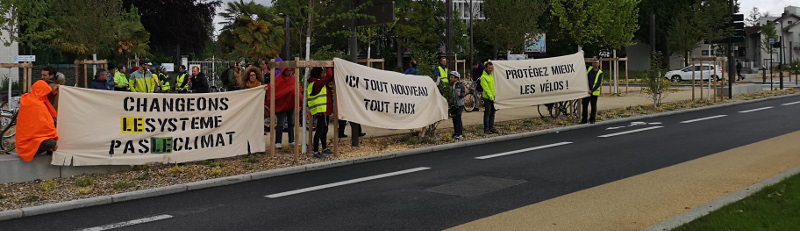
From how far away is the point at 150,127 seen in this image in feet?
36.8

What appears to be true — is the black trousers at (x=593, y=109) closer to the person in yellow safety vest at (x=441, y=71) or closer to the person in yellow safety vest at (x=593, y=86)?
the person in yellow safety vest at (x=593, y=86)

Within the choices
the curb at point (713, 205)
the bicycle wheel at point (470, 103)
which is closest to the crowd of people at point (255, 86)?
the bicycle wheel at point (470, 103)

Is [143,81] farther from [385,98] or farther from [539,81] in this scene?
[539,81]

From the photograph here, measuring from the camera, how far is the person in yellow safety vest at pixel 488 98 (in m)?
16.8

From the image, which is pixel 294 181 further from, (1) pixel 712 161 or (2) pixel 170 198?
(1) pixel 712 161

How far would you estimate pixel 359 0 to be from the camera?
49.5 ft

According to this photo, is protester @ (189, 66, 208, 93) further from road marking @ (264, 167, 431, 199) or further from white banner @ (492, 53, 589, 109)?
road marking @ (264, 167, 431, 199)

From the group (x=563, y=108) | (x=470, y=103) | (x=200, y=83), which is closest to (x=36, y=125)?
(x=200, y=83)

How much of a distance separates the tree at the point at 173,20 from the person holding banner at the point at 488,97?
113 feet

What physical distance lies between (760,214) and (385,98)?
26.4 feet

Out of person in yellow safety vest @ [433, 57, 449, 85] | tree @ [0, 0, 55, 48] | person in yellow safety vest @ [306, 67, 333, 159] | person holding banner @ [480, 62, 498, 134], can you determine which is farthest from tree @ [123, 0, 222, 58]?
person in yellow safety vest @ [306, 67, 333, 159]

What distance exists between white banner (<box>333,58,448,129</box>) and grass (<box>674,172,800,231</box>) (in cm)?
704

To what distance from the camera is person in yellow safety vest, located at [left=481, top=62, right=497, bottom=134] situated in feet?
55.2

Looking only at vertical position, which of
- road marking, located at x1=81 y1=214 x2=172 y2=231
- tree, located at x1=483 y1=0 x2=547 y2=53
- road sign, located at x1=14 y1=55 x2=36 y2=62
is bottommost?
road marking, located at x1=81 y1=214 x2=172 y2=231
